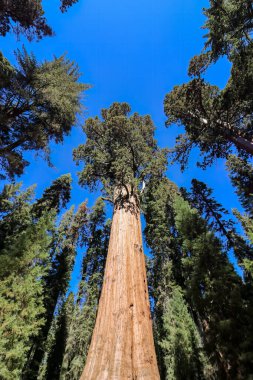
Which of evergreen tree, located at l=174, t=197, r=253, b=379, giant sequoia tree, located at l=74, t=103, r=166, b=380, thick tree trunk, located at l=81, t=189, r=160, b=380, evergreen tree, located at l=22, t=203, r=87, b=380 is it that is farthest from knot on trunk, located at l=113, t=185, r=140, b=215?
evergreen tree, located at l=22, t=203, r=87, b=380

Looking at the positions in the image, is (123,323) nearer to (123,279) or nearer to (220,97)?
(123,279)

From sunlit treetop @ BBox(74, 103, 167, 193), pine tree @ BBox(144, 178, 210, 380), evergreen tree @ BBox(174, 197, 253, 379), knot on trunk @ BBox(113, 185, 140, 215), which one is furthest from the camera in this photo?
pine tree @ BBox(144, 178, 210, 380)

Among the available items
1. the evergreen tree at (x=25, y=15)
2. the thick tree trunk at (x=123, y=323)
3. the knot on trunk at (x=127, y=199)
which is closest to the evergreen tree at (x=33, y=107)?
the evergreen tree at (x=25, y=15)

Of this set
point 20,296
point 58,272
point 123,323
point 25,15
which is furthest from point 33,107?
point 58,272

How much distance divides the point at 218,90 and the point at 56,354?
22.8 meters

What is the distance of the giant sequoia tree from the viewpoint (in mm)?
3173

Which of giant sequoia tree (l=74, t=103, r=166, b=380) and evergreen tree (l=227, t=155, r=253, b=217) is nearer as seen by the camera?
giant sequoia tree (l=74, t=103, r=166, b=380)

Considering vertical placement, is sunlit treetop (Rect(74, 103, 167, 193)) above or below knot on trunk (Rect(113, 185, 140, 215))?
above

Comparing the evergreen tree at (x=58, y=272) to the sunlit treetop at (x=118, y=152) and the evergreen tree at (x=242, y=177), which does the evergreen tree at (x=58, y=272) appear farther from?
the evergreen tree at (x=242, y=177)

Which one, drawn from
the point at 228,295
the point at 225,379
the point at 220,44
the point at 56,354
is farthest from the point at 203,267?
the point at 56,354

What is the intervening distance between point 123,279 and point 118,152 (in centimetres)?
567

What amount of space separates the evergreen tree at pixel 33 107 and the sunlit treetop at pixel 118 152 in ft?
5.06

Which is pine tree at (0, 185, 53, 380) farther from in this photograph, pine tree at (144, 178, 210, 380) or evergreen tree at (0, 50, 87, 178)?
pine tree at (144, 178, 210, 380)

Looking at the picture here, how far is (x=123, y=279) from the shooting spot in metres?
4.41
